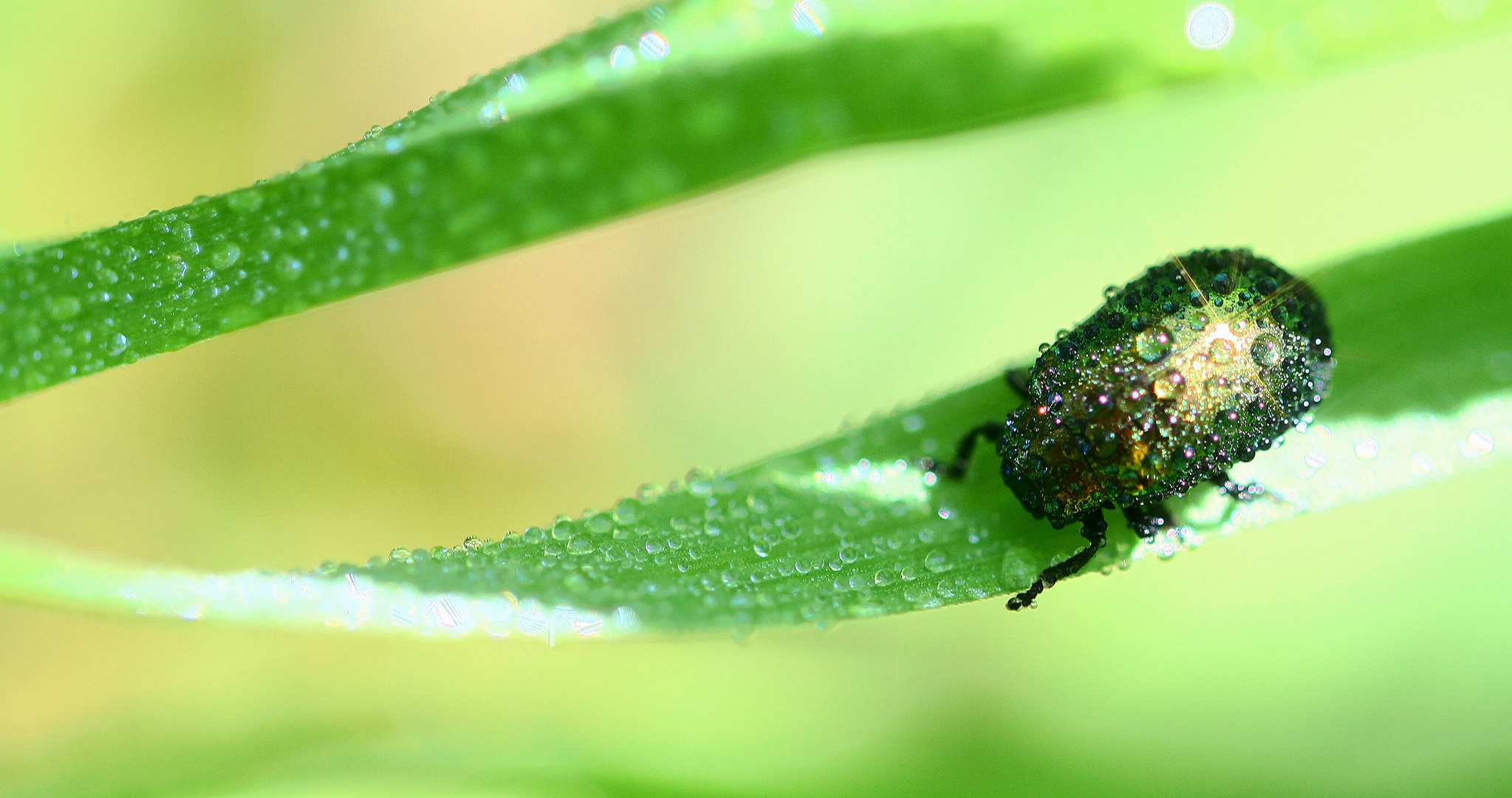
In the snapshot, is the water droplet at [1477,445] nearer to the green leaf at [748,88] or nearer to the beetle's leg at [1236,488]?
the beetle's leg at [1236,488]

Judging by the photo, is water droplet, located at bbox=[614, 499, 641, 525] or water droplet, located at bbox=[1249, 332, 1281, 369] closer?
water droplet, located at bbox=[614, 499, 641, 525]

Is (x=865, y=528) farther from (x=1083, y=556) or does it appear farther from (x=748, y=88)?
(x=748, y=88)

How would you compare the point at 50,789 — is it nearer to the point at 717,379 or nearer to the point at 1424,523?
the point at 717,379

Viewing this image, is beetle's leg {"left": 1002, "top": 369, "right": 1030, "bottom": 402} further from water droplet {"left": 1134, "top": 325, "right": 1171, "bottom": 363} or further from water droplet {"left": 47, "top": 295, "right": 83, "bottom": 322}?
water droplet {"left": 47, "top": 295, "right": 83, "bottom": 322}

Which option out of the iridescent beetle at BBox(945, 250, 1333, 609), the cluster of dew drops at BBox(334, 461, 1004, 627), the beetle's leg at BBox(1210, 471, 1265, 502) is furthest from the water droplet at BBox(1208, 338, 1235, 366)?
the cluster of dew drops at BBox(334, 461, 1004, 627)

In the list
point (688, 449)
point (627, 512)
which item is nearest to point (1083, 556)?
point (627, 512)

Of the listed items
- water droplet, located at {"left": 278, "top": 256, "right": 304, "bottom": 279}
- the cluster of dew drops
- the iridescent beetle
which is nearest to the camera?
water droplet, located at {"left": 278, "top": 256, "right": 304, "bottom": 279}
